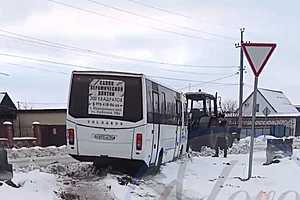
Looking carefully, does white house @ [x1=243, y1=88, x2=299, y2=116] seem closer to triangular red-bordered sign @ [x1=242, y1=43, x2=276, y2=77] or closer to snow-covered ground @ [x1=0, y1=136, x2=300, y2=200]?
snow-covered ground @ [x1=0, y1=136, x2=300, y2=200]

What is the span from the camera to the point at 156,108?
45.7ft

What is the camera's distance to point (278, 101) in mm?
82375

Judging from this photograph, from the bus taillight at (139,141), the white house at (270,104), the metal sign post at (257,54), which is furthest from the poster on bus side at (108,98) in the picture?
the white house at (270,104)

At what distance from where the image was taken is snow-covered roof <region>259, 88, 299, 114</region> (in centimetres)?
7875

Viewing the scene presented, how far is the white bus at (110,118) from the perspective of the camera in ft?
41.1

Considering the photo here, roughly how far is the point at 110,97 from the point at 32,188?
4499mm

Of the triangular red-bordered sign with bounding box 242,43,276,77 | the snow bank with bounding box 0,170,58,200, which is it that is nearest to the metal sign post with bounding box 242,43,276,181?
the triangular red-bordered sign with bounding box 242,43,276,77

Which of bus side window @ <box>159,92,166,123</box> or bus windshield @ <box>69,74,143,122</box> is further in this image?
bus side window @ <box>159,92,166,123</box>

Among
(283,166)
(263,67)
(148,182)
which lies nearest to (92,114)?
(148,182)

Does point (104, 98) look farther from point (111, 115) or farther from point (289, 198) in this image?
point (289, 198)

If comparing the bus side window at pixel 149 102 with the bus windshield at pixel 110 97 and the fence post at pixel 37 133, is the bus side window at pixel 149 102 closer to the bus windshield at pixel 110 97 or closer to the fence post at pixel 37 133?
the bus windshield at pixel 110 97

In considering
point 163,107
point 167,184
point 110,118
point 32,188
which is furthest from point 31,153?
point 32,188

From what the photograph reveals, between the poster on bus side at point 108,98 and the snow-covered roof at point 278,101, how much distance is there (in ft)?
Answer: 220

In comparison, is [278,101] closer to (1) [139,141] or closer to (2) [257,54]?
(2) [257,54]
